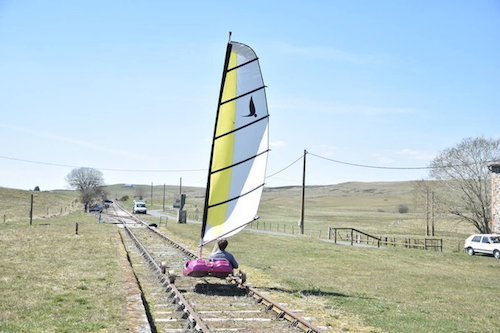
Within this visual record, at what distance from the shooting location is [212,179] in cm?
1434

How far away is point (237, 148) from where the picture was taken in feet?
47.4

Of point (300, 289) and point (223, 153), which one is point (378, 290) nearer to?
point (300, 289)

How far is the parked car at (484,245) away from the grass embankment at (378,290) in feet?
25.4

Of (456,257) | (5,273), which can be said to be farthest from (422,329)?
(456,257)

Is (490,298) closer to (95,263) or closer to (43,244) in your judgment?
(95,263)

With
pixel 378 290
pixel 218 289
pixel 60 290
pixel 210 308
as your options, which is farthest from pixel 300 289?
pixel 60 290

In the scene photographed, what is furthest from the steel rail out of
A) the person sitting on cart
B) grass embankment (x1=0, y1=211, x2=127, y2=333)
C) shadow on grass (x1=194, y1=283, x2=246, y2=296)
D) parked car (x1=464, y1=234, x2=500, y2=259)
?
parked car (x1=464, y1=234, x2=500, y2=259)

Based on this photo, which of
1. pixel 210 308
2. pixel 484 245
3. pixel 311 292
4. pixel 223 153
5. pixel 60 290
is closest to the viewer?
pixel 210 308

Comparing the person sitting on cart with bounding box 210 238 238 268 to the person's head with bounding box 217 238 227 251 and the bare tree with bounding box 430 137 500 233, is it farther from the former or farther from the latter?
the bare tree with bounding box 430 137 500 233

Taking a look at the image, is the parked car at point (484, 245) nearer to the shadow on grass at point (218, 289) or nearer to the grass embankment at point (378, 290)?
the grass embankment at point (378, 290)

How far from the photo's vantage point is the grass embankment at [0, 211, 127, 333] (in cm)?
1009

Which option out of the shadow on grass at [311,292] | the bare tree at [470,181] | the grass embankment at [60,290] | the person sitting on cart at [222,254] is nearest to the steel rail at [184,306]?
the grass embankment at [60,290]

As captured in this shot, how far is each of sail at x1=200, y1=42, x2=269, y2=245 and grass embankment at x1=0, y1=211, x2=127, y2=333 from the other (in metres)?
3.37

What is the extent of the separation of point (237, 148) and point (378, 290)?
253 inches
